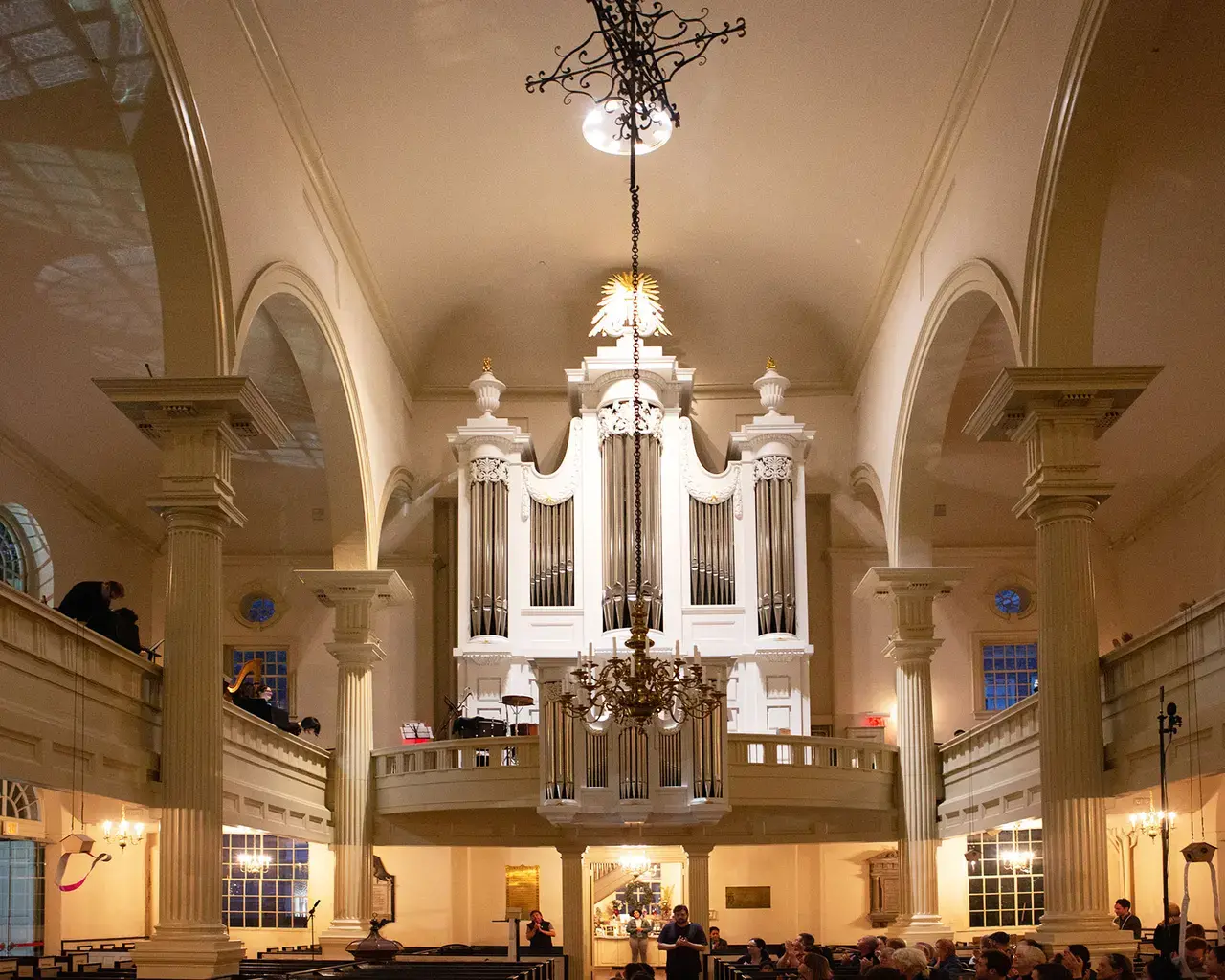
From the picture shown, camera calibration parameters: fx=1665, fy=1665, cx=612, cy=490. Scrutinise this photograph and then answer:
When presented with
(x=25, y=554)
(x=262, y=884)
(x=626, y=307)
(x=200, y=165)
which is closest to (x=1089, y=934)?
(x=200, y=165)

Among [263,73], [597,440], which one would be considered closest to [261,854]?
[597,440]

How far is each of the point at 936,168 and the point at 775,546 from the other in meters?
5.85

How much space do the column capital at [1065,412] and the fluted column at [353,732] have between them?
8.92m

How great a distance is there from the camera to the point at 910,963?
931cm

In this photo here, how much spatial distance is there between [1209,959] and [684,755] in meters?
9.53

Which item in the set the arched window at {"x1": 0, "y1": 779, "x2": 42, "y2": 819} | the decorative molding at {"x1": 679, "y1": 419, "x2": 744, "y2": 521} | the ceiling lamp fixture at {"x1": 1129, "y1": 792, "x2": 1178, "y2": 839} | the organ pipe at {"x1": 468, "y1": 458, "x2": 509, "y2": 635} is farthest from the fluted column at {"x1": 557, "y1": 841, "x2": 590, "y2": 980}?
the ceiling lamp fixture at {"x1": 1129, "y1": 792, "x2": 1178, "y2": 839}

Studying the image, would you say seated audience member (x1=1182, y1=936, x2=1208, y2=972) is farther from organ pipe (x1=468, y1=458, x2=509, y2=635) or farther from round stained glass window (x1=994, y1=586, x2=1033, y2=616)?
round stained glass window (x1=994, y1=586, x2=1033, y2=616)

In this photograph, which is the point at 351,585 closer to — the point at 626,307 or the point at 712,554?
the point at 712,554

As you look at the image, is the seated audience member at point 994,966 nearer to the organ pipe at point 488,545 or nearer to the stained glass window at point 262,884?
the organ pipe at point 488,545

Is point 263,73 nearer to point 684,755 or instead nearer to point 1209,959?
point 684,755

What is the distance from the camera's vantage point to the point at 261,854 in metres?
21.8

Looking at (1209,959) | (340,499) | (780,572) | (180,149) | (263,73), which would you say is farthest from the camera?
(780,572)

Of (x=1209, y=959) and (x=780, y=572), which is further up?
(x=780, y=572)

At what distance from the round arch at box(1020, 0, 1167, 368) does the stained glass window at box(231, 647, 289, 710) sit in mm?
14911
